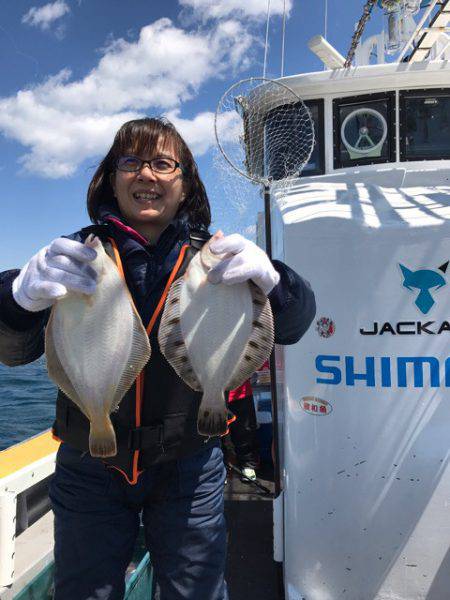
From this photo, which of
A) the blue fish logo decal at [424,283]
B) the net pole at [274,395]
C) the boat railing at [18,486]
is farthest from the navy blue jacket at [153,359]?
the net pole at [274,395]

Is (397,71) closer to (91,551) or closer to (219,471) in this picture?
(219,471)

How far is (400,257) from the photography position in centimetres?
299

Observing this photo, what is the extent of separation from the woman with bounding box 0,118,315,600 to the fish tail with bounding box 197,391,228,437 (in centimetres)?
42

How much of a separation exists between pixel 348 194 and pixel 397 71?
6.20 feet

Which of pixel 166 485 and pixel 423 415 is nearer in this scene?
pixel 166 485

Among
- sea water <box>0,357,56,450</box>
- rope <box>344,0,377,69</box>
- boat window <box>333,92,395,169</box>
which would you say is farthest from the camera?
sea water <box>0,357,56,450</box>

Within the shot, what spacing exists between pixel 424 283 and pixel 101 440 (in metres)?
2.18

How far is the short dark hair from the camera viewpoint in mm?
2145

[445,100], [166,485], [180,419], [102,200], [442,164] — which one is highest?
[445,100]

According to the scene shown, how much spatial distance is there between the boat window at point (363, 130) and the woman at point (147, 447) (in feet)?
10.5

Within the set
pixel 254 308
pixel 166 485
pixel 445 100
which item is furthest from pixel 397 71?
pixel 166 485

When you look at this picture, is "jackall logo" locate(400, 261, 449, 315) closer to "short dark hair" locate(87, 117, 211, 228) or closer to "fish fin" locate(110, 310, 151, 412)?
"short dark hair" locate(87, 117, 211, 228)

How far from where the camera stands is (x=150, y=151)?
2127 millimetres

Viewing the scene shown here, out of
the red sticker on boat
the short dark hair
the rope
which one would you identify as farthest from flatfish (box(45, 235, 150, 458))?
the rope
